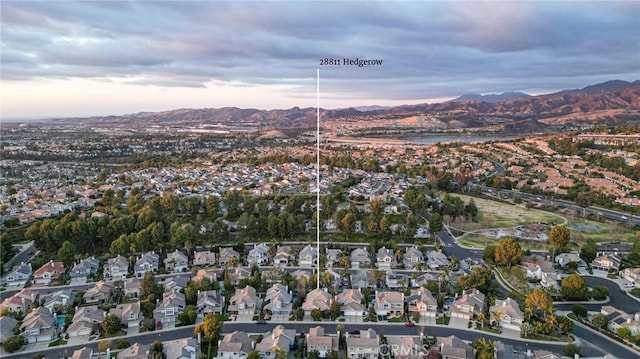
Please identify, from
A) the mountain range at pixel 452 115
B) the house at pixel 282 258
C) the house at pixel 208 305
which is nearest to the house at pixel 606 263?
the house at pixel 282 258

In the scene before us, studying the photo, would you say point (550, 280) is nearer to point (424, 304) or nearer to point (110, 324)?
point (424, 304)

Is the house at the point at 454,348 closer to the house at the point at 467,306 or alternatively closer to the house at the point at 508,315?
the house at the point at 467,306

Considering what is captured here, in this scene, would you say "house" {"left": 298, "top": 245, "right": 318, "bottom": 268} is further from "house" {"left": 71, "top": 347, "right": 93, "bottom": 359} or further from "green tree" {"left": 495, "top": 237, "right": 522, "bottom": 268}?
"house" {"left": 71, "top": 347, "right": 93, "bottom": 359}

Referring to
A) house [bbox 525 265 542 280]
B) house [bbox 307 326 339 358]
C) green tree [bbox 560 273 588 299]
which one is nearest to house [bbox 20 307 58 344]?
house [bbox 307 326 339 358]

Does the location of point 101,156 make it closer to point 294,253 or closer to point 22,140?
point 22,140

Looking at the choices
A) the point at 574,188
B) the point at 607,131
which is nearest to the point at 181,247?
the point at 574,188

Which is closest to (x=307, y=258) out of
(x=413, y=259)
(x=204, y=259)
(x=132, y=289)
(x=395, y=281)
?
(x=395, y=281)
